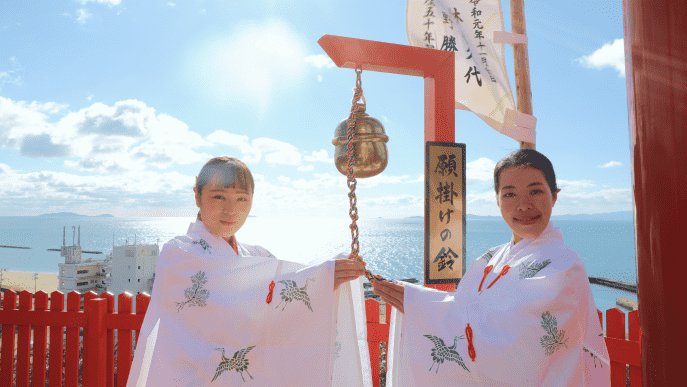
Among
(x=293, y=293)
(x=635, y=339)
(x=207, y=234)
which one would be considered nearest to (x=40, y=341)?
(x=207, y=234)

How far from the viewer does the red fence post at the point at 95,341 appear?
169 inches

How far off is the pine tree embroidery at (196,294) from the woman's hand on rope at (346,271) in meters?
0.86

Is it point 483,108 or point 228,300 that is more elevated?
point 483,108

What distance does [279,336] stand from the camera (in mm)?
2289

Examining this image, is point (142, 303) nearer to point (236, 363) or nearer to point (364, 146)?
point (236, 363)

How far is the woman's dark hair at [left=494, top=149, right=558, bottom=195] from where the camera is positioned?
234 cm

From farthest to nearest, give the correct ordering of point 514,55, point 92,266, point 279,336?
point 92,266 < point 514,55 < point 279,336

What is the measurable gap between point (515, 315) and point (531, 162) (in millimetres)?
980

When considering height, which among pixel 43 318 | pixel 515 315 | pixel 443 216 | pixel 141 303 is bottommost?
pixel 43 318

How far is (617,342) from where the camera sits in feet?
11.4

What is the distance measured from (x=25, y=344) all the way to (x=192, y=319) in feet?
13.3

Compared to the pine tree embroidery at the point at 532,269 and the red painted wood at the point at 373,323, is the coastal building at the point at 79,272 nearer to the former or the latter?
the red painted wood at the point at 373,323

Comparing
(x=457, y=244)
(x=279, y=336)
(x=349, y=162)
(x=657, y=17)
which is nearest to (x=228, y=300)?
(x=279, y=336)

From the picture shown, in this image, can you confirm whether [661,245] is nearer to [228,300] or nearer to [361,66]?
[361,66]
